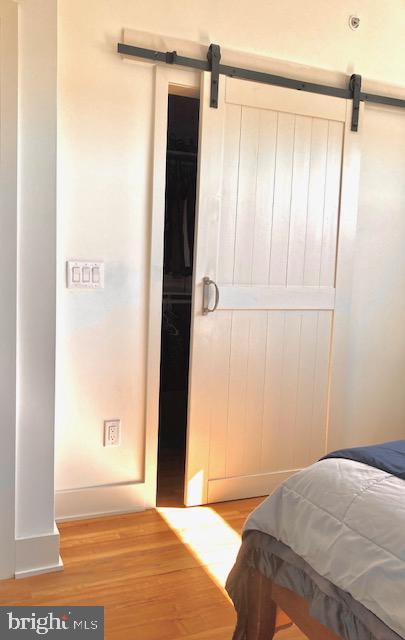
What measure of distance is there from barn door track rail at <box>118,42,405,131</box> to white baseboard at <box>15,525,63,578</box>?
196 cm

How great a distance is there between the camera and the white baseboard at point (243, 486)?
9.12ft

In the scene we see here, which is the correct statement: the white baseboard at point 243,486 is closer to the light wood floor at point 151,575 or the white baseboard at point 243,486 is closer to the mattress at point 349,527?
the light wood floor at point 151,575

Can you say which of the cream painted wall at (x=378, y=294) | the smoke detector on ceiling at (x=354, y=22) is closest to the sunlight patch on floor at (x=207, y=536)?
the cream painted wall at (x=378, y=294)

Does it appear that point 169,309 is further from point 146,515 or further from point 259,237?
point 146,515


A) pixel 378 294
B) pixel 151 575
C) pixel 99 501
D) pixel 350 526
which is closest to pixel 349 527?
pixel 350 526

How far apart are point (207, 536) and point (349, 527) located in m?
1.25

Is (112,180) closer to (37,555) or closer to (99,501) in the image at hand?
(99,501)

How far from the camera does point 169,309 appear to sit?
3.71 metres

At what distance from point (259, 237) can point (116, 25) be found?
112 cm

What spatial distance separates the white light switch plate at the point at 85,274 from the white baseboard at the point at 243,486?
112cm

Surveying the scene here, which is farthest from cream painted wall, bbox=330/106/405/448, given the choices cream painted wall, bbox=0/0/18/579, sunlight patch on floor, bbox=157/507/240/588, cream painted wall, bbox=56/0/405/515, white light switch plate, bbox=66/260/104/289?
cream painted wall, bbox=0/0/18/579

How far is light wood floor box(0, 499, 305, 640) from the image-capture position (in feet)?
6.10

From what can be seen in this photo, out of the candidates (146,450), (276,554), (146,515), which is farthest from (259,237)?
(276,554)

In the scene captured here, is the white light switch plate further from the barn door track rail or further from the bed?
the bed
